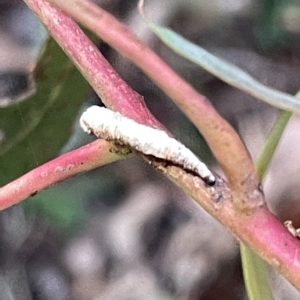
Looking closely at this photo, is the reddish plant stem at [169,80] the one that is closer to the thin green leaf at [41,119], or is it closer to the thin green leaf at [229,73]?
the thin green leaf at [229,73]

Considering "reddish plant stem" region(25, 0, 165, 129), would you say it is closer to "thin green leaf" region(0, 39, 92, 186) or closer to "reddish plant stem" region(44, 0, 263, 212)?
"reddish plant stem" region(44, 0, 263, 212)

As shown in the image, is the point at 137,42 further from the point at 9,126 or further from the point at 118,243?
the point at 118,243

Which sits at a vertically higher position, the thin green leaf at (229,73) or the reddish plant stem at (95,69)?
the reddish plant stem at (95,69)

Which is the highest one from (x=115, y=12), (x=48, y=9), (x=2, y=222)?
(x=115, y=12)

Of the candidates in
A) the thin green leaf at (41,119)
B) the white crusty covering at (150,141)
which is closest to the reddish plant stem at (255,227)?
the white crusty covering at (150,141)

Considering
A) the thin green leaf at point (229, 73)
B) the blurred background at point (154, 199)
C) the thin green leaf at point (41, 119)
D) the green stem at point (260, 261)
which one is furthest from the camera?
the blurred background at point (154, 199)

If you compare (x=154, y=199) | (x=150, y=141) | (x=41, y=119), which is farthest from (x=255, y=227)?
(x=154, y=199)

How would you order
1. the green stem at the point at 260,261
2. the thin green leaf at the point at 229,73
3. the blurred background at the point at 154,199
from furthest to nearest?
the blurred background at the point at 154,199, the green stem at the point at 260,261, the thin green leaf at the point at 229,73

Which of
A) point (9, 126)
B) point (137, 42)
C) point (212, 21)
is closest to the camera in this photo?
point (137, 42)

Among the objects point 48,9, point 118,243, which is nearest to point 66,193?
point 118,243
